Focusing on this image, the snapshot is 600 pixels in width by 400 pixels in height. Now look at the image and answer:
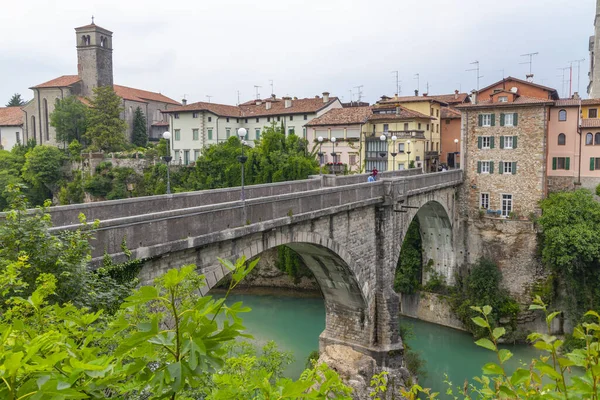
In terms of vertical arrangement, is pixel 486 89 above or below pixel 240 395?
above

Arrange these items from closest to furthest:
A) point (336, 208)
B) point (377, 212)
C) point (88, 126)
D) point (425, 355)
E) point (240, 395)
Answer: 1. point (240, 395)
2. point (336, 208)
3. point (377, 212)
4. point (425, 355)
5. point (88, 126)

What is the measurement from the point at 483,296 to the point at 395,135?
655 inches

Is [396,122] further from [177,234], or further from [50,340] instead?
[50,340]

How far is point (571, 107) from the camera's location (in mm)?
30406

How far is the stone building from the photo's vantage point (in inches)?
2525

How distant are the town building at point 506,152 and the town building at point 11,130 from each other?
2392 inches

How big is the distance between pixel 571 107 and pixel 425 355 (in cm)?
1698

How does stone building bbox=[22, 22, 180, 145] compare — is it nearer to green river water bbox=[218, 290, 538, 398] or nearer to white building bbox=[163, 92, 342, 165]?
white building bbox=[163, 92, 342, 165]

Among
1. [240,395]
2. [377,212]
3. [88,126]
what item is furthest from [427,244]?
[88,126]

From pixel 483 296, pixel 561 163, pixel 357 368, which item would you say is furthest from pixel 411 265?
pixel 357 368

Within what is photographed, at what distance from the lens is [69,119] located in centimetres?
5888

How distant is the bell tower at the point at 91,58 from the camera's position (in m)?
65.3

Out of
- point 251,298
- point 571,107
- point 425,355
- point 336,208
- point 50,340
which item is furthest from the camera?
point 251,298

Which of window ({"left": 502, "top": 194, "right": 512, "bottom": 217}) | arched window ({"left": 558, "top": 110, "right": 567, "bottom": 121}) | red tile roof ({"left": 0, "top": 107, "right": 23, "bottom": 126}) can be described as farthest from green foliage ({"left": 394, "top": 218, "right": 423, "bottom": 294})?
red tile roof ({"left": 0, "top": 107, "right": 23, "bottom": 126})
